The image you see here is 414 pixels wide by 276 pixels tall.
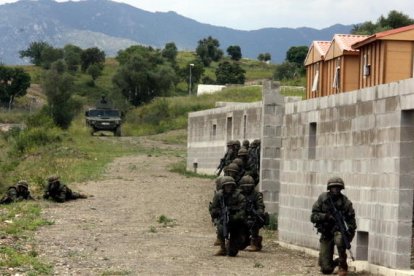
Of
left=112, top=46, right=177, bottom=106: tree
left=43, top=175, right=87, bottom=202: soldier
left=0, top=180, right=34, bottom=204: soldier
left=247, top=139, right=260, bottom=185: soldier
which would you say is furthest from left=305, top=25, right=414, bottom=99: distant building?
left=112, top=46, right=177, bottom=106: tree

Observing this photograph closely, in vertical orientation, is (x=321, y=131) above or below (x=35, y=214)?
above

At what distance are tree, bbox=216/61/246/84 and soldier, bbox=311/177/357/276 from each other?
91.0m

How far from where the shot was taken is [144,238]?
61.8ft

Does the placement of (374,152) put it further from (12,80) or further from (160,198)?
(12,80)

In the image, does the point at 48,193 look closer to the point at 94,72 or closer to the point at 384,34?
the point at 384,34

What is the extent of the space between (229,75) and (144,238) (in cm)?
8872

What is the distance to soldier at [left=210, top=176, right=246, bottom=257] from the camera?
1619cm

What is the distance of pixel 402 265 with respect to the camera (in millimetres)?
13227

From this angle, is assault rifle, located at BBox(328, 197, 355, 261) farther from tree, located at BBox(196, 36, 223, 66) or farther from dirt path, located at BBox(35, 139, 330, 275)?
tree, located at BBox(196, 36, 223, 66)

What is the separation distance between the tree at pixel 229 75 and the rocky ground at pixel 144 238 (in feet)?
242

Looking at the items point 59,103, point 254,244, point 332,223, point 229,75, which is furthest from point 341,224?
point 229,75

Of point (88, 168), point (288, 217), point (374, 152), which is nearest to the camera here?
point (374, 152)

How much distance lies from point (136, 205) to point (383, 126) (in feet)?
42.1

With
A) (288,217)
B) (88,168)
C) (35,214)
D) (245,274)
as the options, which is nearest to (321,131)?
(288,217)
